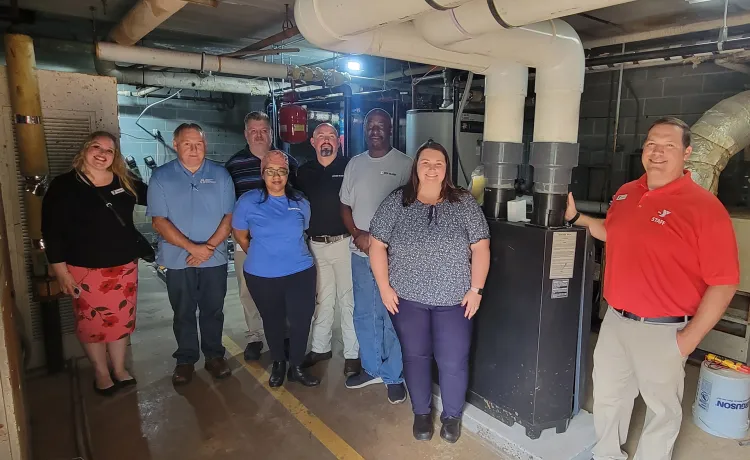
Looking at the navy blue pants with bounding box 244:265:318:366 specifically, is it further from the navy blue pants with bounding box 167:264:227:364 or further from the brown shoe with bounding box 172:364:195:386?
the brown shoe with bounding box 172:364:195:386

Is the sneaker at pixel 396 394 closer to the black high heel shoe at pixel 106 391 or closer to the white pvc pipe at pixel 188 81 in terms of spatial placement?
the black high heel shoe at pixel 106 391

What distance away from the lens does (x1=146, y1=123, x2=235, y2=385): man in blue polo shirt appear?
2756mm

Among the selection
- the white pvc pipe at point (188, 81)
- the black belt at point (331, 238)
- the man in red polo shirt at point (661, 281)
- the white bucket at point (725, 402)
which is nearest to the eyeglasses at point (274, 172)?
the black belt at point (331, 238)

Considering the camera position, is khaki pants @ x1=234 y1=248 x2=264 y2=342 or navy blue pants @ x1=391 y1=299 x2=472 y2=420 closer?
navy blue pants @ x1=391 y1=299 x2=472 y2=420

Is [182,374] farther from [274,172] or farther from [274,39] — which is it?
[274,39]

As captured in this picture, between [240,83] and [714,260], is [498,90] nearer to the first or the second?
[714,260]

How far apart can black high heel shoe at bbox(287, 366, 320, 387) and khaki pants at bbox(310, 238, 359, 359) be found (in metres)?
0.26

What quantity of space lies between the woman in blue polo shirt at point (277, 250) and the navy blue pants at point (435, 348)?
0.68 meters

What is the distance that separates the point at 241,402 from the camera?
277 centimetres

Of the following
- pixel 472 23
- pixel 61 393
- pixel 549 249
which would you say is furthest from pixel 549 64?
pixel 61 393

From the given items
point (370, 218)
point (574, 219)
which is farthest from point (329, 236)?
point (574, 219)

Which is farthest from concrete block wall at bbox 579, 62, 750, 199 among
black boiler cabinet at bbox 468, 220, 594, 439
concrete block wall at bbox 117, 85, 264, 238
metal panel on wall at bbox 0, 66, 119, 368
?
concrete block wall at bbox 117, 85, 264, 238

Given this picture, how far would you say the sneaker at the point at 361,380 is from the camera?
9.58 feet

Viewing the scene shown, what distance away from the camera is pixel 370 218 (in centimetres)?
275
